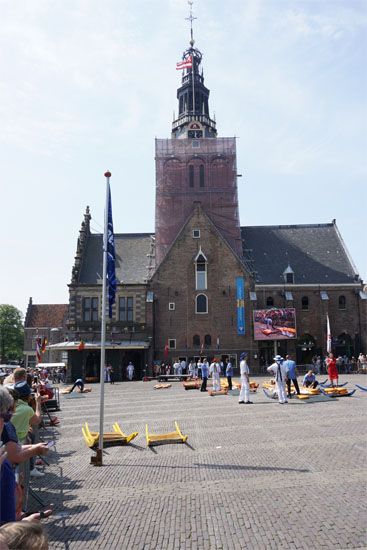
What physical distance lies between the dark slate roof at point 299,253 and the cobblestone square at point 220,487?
35.1 m

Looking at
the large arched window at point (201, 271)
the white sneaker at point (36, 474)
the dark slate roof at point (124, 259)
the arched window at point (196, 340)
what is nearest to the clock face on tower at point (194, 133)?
the dark slate roof at point (124, 259)

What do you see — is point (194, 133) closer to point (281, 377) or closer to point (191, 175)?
point (191, 175)

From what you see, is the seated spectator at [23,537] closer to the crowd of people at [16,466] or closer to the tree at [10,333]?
the crowd of people at [16,466]

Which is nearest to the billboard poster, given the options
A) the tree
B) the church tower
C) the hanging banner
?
the hanging banner

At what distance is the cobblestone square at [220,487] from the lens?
21.1 feet

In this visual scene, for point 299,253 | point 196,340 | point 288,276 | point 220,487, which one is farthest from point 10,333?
point 220,487

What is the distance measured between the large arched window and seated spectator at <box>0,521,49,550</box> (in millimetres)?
44619

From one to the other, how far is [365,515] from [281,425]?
758 centimetres

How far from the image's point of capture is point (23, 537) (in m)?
2.36

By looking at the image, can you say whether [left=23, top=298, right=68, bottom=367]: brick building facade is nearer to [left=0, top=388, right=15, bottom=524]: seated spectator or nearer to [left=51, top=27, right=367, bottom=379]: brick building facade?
[left=51, top=27, right=367, bottom=379]: brick building facade

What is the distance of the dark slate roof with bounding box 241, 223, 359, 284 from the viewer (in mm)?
49812

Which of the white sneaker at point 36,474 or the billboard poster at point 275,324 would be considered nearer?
the white sneaker at point 36,474

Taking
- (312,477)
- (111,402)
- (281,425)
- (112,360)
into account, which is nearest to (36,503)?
(312,477)

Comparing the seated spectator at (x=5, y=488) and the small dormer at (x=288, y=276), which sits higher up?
the small dormer at (x=288, y=276)
